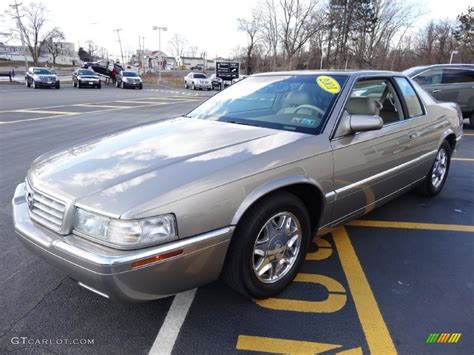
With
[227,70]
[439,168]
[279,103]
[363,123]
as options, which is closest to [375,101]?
[363,123]

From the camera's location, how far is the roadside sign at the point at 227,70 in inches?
1494

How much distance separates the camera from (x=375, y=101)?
3.46 m

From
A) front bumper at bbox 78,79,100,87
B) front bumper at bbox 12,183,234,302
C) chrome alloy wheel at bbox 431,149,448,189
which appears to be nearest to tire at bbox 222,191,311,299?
front bumper at bbox 12,183,234,302

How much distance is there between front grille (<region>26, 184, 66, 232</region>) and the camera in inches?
81.1

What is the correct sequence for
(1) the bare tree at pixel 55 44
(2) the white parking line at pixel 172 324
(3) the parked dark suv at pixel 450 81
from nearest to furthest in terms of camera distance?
1. (2) the white parking line at pixel 172 324
2. (3) the parked dark suv at pixel 450 81
3. (1) the bare tree at pixel 55 44

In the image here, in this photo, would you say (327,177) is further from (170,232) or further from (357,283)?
(170,232)

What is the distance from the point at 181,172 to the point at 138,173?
260 mm

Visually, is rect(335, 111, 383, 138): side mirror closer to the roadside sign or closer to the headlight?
the headlight

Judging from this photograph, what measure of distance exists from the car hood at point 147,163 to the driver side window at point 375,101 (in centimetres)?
85

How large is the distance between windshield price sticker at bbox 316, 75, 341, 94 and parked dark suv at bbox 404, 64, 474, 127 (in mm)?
7858

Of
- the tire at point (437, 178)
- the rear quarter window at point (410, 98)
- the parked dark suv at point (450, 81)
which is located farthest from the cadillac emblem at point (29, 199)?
the parked dark suv at point (450, 81)

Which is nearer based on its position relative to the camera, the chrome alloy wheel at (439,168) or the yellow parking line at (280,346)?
the yellow parking line at (280,346)

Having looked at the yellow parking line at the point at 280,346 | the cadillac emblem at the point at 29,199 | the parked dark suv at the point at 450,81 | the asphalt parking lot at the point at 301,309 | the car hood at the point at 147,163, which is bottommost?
the yellow parking line at the point at 280,346

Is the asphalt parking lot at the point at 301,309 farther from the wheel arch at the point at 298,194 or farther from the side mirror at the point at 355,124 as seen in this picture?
the side mirror at the point at 355,124
